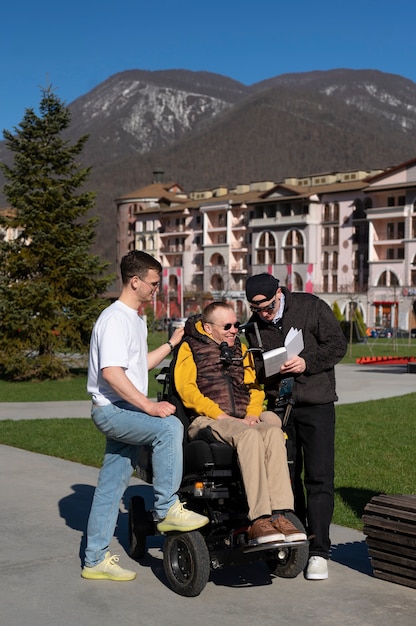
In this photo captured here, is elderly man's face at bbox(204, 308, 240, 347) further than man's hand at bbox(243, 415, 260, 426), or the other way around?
elderly man's face at bbox(204, 308, 240, 347)

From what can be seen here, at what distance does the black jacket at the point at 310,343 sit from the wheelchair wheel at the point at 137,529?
3.51 ft

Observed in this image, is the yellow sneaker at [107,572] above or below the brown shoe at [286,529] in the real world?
below

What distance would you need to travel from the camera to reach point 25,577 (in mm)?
5750

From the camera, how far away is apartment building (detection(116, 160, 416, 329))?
300ft

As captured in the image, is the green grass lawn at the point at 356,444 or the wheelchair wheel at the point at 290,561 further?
the green grass lawn at the point at 356,444

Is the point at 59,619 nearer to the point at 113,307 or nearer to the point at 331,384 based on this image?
the point at 113,307

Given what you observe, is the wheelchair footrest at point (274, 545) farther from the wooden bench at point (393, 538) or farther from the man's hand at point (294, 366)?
the man's hand at point (294, 366)

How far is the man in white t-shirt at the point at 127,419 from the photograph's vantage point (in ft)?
18.4

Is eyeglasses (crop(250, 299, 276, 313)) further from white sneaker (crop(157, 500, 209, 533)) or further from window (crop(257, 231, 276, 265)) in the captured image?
window (crop(257, 231, 276, 265))

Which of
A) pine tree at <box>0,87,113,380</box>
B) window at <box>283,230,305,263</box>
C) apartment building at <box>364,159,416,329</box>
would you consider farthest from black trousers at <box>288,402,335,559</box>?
window at <box>283,230,305,263</box>

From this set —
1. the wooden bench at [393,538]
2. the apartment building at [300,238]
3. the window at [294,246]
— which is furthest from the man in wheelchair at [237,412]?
the window at [294,246]

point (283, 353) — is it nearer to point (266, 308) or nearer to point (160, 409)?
point (266, 308)

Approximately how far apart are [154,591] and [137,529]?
68 centimetres

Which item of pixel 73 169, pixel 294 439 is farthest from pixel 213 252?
pixel 294 439
